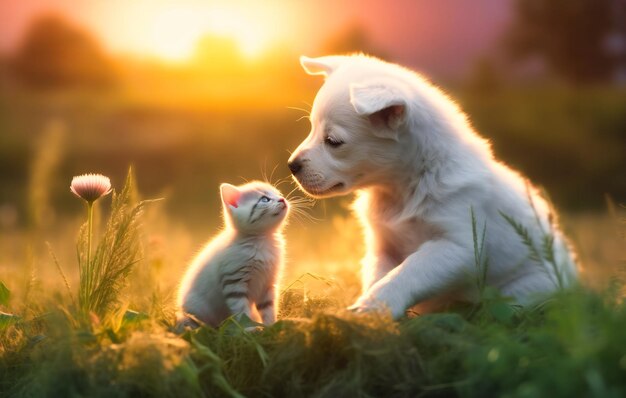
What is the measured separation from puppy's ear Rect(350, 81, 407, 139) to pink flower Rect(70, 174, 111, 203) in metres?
1.15

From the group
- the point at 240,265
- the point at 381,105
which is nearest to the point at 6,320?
the point at 240,265

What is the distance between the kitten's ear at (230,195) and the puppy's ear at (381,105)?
0.81 meters

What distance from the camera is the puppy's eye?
11.6 feet

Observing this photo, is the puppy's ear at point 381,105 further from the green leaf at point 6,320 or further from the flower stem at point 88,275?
the green leaf at point 6,320

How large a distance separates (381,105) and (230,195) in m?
0.99

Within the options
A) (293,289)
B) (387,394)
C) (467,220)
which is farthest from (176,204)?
(387,394)

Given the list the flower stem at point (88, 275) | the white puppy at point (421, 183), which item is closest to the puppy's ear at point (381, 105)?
the white puppy at point (421, 183)

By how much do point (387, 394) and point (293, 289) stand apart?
1.68 meters

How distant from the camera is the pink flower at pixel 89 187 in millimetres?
3111

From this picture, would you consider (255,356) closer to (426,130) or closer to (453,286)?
(453,286)

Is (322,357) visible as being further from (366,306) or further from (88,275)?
(88,275)

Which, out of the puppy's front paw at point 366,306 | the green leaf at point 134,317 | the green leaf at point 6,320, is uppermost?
the puppy's front paw at point 366,306

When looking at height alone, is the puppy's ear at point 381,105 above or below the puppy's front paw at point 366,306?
above

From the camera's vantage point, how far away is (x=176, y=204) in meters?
12.3
